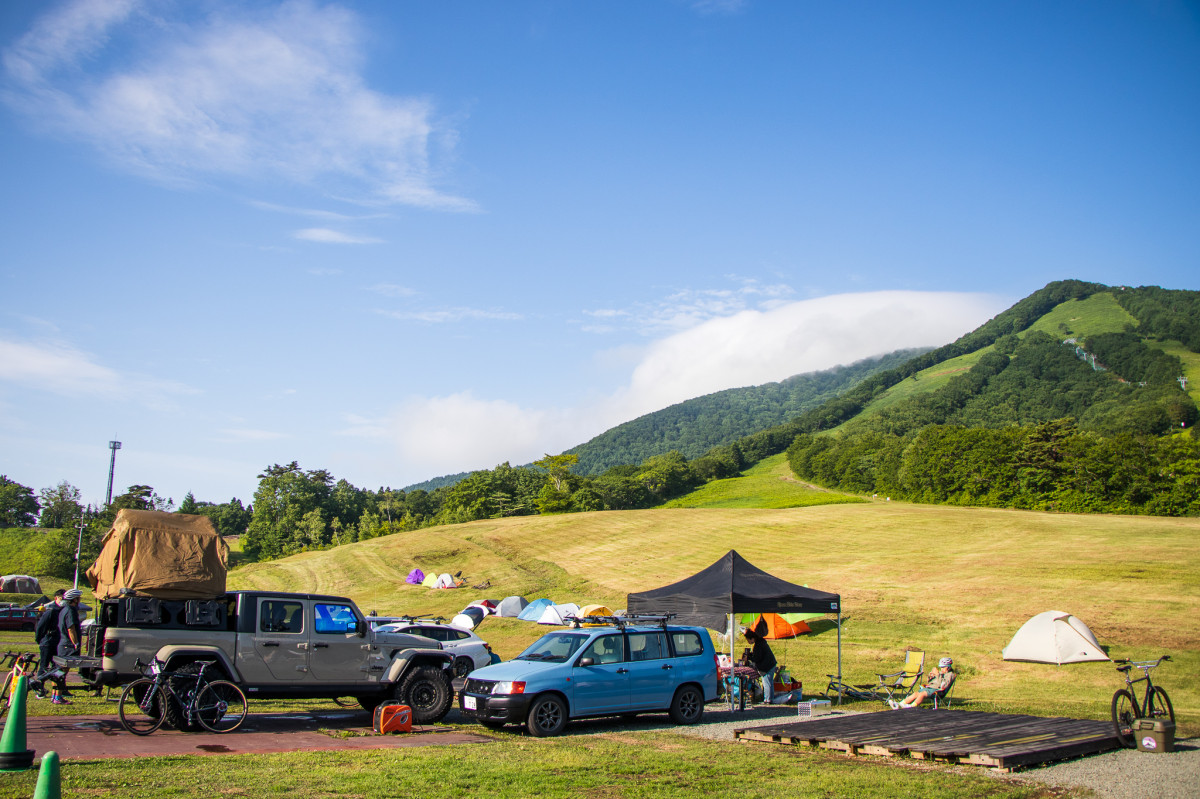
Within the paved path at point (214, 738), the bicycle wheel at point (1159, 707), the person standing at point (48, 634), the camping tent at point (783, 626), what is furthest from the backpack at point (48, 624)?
the camping tent at point (783, 626)

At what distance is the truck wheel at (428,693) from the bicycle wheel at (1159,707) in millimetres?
11058

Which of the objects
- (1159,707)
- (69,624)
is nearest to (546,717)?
(69,624)

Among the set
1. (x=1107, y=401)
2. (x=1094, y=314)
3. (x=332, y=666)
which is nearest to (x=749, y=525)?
(x=332, y=666)

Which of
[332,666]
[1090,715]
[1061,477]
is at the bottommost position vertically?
[1090,715]

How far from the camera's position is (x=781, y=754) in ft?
36.5

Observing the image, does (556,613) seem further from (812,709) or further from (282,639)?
(282,639)

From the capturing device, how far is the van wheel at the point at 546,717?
41.4 feet

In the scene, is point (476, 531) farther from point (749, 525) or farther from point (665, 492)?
point (665, 492)

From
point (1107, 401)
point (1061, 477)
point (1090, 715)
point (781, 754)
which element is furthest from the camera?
point (1107, 401)

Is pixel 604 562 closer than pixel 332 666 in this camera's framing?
No

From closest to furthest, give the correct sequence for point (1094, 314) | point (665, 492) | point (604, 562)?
point (604, 562), point (665, 492), point (1094, 314)

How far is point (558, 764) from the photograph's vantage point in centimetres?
996

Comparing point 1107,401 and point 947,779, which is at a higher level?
point 1107,401

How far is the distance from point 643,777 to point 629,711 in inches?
175
